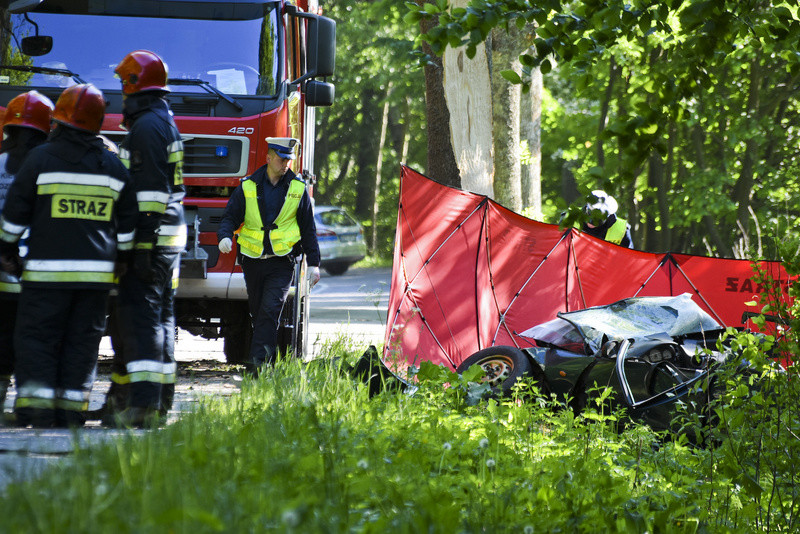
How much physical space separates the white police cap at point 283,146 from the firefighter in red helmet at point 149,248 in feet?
6.50

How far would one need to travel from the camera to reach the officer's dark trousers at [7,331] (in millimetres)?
6434

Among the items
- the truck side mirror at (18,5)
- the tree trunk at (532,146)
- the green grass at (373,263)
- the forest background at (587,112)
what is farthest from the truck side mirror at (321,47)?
the green grass at (373,263)

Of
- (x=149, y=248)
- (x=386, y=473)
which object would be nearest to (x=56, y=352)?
(x=149, y=248)

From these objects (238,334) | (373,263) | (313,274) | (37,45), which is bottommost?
(373,263)

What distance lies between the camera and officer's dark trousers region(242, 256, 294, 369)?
8180 millimetres

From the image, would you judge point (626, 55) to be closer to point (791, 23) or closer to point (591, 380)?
point (591, 380)

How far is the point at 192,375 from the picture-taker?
5188mm

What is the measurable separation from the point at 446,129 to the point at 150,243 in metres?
7.42

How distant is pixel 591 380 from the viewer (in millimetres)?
7090

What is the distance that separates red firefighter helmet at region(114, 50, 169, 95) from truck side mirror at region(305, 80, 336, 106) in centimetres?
319

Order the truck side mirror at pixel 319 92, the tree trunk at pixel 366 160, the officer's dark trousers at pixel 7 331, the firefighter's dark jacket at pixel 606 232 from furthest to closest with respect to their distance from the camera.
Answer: the tree trunk at pixel 366 160, the firefighter's dark jacket at pixel 606 232, the truck side mirror at pixel 319 92, the officer's dark trousers at pixel 7 331

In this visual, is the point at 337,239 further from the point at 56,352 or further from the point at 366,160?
the point at 56,352

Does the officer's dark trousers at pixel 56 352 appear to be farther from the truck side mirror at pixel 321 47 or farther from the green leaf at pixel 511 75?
the truck side mirror at pixel 321 47

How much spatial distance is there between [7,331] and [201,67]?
9.35 feet
